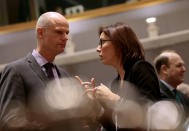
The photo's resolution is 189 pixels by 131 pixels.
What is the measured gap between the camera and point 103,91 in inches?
83.3

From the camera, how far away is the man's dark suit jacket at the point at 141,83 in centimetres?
209

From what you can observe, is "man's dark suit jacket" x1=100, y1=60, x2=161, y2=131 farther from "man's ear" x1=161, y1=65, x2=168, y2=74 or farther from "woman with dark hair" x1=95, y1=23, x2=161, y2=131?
"man's ear" x1=161, y1=65, x2=168, y2=74

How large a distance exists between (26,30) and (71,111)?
5952mm

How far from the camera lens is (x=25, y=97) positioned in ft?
7.19

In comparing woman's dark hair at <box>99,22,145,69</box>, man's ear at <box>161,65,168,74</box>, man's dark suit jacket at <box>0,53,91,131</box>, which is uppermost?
woman's dark hair at <box>99,22,145,69</box>

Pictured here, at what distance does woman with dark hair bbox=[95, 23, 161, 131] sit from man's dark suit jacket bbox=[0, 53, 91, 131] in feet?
0.73

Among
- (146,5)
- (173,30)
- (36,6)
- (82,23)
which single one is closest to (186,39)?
(173,30)

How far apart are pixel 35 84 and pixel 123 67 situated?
53 centimetres

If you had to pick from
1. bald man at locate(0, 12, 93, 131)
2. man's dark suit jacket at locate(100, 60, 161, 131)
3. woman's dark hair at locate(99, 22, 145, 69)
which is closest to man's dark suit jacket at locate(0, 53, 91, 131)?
bald man at locate(0, 12, 93, 131)

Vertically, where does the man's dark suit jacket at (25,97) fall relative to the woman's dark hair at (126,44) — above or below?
below

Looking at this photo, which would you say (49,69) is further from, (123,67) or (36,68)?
(123,67)

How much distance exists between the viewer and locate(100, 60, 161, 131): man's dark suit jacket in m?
2.09

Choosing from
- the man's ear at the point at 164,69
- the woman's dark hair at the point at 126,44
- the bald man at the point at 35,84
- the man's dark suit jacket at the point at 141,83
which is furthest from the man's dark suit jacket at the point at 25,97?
the man's ear at the point at 164,69

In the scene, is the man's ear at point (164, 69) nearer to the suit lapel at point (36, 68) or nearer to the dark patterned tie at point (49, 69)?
the dark patterned tie at point (49, 69)
